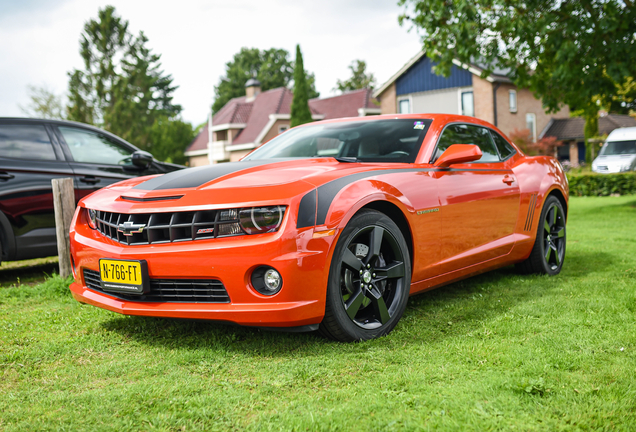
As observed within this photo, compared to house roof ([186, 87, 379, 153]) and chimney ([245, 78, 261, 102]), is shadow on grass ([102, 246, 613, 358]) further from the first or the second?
chimney ([245, 78, 261, 102])

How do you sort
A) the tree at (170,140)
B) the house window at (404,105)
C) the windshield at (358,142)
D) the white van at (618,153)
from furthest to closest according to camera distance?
the tree at (170,140) < the house window at (404,105) < the white van at (618,153) < the windshield at (358,142)

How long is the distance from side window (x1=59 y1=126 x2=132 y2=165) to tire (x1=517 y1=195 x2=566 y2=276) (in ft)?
14.2

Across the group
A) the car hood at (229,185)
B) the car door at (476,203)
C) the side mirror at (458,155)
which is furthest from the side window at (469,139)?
the car hood at (229,185)

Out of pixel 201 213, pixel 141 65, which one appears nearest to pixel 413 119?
pixel 201 213

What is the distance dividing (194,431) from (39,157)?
4449mm

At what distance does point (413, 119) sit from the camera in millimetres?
4387

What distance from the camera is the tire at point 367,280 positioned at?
3072 millimetres

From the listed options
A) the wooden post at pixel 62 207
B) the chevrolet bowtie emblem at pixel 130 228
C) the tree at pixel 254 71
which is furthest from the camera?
the tree at pixel 254 71

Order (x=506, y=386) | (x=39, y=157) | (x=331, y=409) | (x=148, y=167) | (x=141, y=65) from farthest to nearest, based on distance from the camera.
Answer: (x=141, y=65)
(x=148, y=167)
(x=39, y=157)
(x=506, y=386)
(x=331, y=409)

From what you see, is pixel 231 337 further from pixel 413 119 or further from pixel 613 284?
pixel 613 284

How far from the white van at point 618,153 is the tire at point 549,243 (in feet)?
66.1

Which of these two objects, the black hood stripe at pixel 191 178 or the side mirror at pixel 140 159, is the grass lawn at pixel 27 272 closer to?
the side mirror at pixel 140 159

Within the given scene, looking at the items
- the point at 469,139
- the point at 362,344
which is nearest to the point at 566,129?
the point at 469,139

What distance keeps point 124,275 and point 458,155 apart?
2.30m
